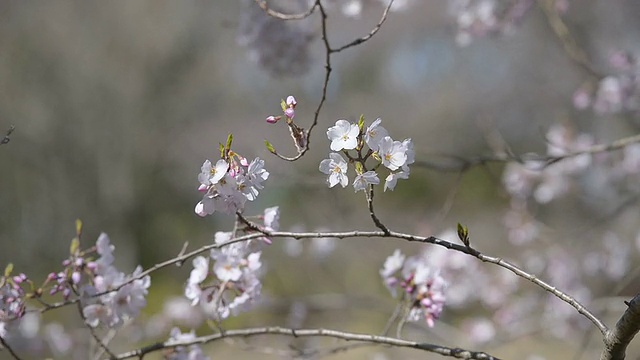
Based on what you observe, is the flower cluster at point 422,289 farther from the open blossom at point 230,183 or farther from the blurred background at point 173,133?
the blurred background at point 173,133

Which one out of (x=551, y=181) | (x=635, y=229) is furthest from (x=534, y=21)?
(x=551, y=181)

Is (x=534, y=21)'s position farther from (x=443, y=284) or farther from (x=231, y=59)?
(x=443, y=284)

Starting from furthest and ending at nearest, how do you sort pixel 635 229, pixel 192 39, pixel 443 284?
pixel 192 39 < pixel 635 229 < pixel 443 284

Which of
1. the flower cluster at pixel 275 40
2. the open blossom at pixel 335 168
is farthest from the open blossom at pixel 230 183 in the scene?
the flower cluster at pixel 275 40

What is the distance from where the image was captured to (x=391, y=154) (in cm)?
113

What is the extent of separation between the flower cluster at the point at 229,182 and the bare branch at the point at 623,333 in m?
0.62

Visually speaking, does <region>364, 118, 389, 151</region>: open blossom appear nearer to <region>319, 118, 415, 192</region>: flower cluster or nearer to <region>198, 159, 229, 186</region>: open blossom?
<region>319, 118, 415, 192</region>: flower cluster

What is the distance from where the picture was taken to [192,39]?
30.2ft

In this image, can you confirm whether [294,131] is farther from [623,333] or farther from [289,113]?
[623,333]

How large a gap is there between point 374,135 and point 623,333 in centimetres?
51

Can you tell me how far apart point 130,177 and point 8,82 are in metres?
2.24

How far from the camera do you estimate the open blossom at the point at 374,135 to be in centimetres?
112

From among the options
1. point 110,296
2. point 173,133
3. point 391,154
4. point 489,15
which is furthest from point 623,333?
point 173,133

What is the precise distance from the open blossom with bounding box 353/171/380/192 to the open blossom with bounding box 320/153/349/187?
3 centimetres
